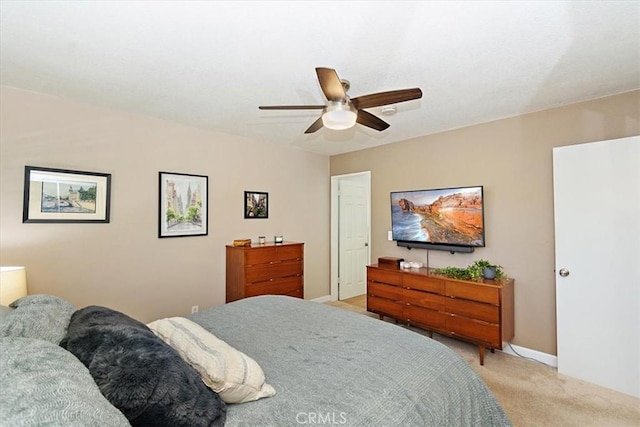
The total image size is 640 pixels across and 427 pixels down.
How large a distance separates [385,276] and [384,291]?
19 centimetres

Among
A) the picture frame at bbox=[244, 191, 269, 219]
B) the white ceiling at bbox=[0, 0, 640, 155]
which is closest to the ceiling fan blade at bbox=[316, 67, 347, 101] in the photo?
the white ceiling at bbox=[0, 0, 640, 155]

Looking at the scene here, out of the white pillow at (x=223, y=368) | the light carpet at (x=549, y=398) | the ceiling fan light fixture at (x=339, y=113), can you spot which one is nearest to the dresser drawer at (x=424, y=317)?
the light carpet at (x=549, y=398)

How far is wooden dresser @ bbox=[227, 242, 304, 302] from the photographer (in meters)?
3.66

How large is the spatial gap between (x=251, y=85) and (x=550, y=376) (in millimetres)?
3659

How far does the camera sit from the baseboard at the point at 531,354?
293 centimetres

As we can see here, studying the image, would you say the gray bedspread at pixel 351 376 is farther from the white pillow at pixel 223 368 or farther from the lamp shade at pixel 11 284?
the lamp shade at pixel 11 284

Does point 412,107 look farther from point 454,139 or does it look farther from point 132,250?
point 132,250

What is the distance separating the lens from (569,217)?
275 cm

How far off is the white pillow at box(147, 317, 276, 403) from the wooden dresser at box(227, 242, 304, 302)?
2.23m

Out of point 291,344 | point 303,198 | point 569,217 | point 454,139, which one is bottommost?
point 291,344

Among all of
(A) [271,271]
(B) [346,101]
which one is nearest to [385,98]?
(B) [346,101]

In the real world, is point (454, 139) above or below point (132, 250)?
above

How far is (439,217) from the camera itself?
373 cm

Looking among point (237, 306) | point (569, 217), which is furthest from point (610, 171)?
point (237, 306)
